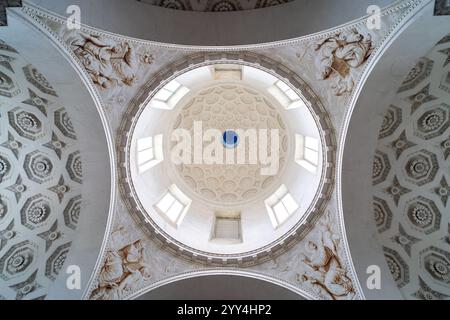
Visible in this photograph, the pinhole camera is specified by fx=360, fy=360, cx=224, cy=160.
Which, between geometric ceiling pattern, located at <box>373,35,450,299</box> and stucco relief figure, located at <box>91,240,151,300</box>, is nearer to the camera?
geometric ceiling pattern, located at <box>373,35,450,299</box>

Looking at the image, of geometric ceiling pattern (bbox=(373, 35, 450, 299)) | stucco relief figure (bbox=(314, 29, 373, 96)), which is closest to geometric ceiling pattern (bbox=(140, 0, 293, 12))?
stucco relief figure (bbox=(314, 29, 373, 96))

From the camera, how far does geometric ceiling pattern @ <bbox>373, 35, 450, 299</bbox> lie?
1133 cm

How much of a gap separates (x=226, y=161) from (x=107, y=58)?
934 cm

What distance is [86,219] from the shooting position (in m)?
12.2

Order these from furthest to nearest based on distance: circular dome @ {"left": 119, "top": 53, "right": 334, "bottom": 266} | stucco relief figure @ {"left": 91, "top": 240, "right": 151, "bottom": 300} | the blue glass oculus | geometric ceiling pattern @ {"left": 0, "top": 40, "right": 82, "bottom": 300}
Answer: the blue glass oculus
circular dome @ {"left": 119, "top": 53, "right": 334, "bottom": 266}
stucco relief figure @ {"left": 91, "top": 240, "right": 151, "bottom": 300}
geometric ceiling pattern @ {"left": 0, "top": 40, "right": 82, "bottom": 300}

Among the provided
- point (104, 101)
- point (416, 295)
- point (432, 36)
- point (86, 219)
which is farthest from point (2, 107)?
point (416, 295)

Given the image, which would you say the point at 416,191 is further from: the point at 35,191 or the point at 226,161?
the point at 35,191

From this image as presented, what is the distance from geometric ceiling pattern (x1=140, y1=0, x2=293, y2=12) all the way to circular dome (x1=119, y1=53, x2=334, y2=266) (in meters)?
1.55

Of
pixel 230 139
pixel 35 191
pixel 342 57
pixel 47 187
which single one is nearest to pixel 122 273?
pixel 47 187

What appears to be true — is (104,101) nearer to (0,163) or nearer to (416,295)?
(0,163)

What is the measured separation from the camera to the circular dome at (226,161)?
40.2ft

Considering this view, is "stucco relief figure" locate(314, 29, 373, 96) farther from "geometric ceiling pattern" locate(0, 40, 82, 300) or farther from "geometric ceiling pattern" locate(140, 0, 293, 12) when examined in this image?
"geometric ceiling pattern" locate(0, 40, 82, 300)

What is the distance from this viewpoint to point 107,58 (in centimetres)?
1067

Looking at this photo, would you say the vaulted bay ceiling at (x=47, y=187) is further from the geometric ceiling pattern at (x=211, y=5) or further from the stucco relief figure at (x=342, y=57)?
the stucco relief figure at (x=342, y=57)
